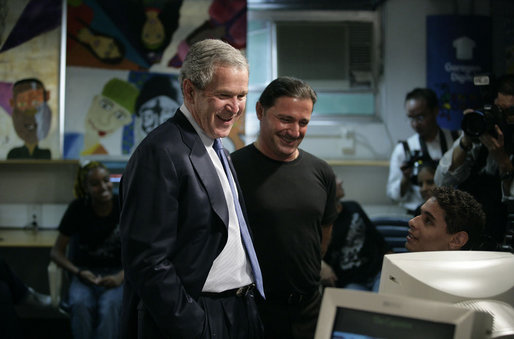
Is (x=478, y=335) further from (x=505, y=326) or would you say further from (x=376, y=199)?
(x=376, y=199)

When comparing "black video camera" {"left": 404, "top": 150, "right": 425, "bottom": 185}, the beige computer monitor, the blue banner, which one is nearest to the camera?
the beige computer monitor

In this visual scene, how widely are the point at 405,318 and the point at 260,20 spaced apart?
4.12 meters

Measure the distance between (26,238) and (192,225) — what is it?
320 cm

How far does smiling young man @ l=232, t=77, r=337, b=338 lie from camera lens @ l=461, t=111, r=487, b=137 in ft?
2.64

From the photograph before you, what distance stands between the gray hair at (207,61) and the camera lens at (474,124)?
141 cm

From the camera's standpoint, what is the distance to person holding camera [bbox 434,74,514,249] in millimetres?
2469

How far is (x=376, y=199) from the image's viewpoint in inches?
190

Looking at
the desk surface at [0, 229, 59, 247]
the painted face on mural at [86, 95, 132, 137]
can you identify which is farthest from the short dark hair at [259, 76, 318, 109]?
the painted face on mural at [86, 95, 132, 137]

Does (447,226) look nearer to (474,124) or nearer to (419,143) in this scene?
(474,124)

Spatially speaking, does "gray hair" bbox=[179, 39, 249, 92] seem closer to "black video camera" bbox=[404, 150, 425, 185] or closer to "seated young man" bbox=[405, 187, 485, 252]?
"seated young man" bbox=[405, 187, 485, 252]

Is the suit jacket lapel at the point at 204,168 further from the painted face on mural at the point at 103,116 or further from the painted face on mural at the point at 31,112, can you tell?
A: the painted face on mural at the point at 31,112

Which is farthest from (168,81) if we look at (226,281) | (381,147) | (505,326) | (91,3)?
(505,326)

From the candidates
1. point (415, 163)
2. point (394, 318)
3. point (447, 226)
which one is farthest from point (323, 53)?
point (394, 318)

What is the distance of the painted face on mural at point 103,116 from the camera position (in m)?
4.59
